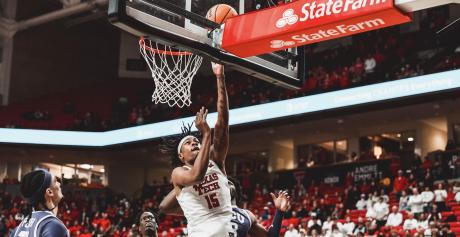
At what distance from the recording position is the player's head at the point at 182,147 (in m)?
4.52

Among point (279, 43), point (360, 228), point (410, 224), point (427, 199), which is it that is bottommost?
point (360, 228)

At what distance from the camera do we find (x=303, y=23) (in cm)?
571

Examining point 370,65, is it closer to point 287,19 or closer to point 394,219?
point 394,219

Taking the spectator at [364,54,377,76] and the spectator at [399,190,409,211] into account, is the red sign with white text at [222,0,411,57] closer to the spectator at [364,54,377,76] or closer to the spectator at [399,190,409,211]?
the spectator at [399,190,409,211]

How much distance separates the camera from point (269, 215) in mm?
17984

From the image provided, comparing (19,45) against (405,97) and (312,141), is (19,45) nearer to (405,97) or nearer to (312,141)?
(312,141)

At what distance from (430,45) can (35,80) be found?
16.5 metres

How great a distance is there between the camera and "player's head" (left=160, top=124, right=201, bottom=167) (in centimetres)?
452

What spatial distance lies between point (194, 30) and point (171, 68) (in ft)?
7.00

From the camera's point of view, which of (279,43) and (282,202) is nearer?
(282,202)

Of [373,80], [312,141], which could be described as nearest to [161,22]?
[373,80]

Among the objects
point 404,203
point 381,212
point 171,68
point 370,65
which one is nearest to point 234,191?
point 171,68

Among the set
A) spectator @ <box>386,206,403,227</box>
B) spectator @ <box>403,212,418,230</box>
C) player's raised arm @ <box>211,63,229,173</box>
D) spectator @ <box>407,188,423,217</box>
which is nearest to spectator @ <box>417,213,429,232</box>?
spectator @ <box>403,212,418,230</box>

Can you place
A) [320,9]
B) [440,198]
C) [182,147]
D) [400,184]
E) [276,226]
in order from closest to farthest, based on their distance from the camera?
[182,147], [276,226], [320,9], [440,198], [400,184]
